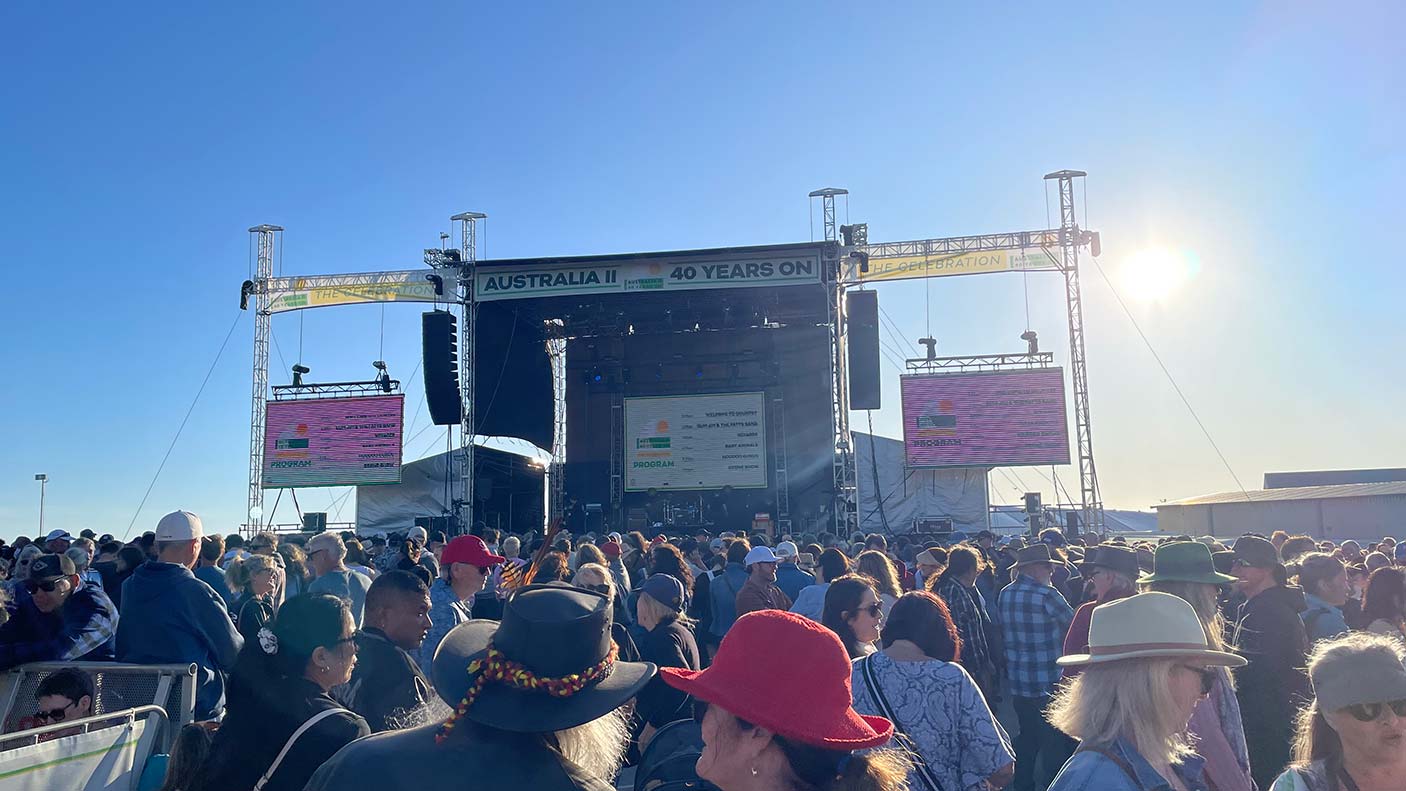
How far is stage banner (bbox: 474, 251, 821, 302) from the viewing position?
20281 millimetres

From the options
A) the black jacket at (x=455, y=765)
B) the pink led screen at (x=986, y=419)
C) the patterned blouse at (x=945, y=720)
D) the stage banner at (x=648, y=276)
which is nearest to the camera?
the black jacket at (x=455, y=765)

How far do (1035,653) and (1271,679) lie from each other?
53.6 inches

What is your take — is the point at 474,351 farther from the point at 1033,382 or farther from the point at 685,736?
the point at 685,736

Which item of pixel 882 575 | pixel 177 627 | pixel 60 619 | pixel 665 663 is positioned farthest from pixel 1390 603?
→ pixel 60 619

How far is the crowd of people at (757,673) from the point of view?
5.56 ft

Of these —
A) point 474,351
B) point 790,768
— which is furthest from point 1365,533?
point 790,768

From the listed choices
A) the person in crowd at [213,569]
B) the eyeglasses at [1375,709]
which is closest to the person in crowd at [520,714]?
the eyeglasses at [1375,709]

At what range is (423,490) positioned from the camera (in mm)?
26297

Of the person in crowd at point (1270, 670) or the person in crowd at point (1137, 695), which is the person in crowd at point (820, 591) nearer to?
the person in crowd at point (1270, 670)

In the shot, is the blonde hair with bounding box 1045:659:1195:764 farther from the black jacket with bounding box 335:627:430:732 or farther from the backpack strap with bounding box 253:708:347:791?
the black jacket with bounding box 335:627:430:732

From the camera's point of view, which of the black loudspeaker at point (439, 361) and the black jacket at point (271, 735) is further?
the black loudspeaker at point (439, 361)

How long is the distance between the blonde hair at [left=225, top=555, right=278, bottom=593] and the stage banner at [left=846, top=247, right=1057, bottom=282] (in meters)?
17.2

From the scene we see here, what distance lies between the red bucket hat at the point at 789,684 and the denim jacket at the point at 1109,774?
697 mm

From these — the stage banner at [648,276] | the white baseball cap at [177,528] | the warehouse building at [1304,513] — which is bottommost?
the warehouse building at [1304,513]
